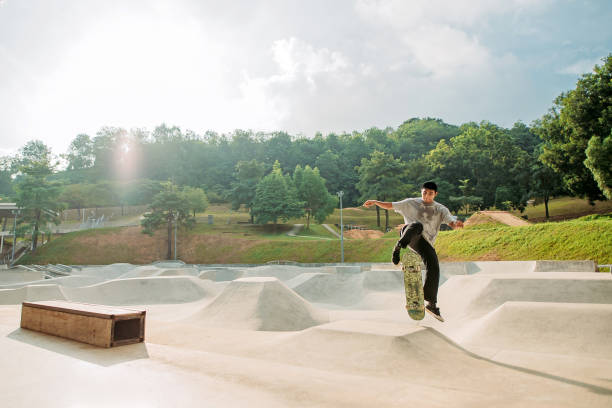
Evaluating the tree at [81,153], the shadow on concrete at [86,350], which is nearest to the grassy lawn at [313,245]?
the shadow on concrete at [86,350]

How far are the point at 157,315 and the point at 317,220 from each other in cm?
4400

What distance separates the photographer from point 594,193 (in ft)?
109

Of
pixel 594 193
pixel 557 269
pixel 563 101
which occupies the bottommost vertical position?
pixel 557 269

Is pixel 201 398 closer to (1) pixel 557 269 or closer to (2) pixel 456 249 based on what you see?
(1) pixel 557 269

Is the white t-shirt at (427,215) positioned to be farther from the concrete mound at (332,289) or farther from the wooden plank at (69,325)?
the concrete mound at (332,289)

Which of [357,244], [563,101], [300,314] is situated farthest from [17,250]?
[563,101]

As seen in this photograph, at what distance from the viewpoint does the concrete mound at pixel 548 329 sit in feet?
23.2

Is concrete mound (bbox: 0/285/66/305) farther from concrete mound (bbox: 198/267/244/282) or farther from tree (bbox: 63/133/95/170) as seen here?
tree (bbox: 63/133/95/170)

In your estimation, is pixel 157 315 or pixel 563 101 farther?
pixel 563 101

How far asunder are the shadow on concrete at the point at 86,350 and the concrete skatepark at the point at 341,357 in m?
0.02

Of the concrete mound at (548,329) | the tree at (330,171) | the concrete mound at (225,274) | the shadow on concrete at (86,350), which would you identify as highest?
the tree at (330,171)

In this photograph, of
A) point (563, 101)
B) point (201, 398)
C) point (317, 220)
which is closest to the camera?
point (201, 398)

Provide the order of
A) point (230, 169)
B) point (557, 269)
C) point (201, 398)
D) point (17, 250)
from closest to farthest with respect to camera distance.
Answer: point (201, 398)
point (557, 269)
point (17, 250)
point (230, 169)

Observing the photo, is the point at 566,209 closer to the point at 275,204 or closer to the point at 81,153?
the point at 275,204
